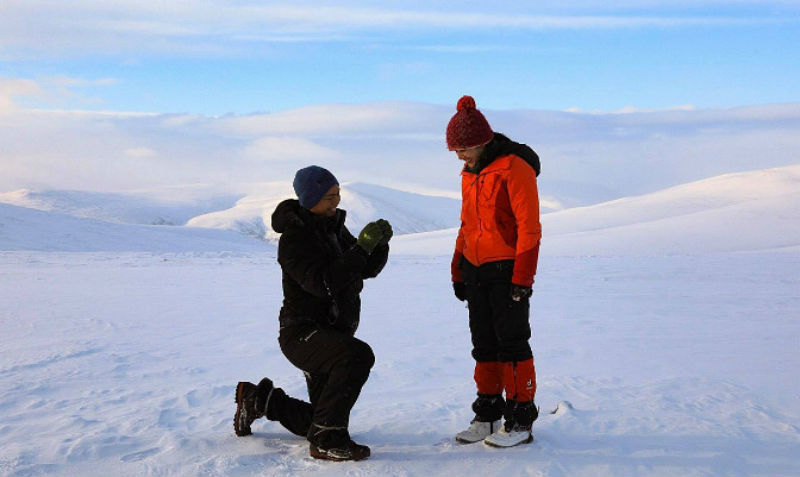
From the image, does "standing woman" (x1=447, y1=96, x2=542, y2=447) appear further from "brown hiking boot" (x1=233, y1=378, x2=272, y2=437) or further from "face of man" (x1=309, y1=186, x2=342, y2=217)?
"brown hiking boot" (x1=233, y1=378, x2=272, y2=437)

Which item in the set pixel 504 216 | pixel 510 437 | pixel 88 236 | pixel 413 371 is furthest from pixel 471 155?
pixel 88 236

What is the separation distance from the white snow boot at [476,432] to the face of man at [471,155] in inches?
57.3

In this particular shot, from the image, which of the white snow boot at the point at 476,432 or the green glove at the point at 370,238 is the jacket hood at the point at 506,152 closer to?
the green glove at the point at 370,238

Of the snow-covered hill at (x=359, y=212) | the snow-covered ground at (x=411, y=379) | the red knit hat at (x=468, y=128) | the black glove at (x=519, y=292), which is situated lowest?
the snow-covered ground at (x=411, y=379)

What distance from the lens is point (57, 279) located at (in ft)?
43.9

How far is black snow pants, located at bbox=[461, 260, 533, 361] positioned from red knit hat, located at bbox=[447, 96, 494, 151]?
A: 67 centimetres

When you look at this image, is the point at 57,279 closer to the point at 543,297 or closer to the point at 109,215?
the point at 543,297

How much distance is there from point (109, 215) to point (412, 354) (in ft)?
453

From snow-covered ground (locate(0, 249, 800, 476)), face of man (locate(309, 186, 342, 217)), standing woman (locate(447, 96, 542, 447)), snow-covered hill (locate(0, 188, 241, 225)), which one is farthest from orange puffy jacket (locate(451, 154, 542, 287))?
snow-covered hill (locate(0, 188, 241, 225))

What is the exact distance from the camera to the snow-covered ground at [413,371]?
3822 millimetres

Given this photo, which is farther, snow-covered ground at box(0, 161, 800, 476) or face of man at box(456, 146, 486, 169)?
face of man at box(456, 146, 486, 169)

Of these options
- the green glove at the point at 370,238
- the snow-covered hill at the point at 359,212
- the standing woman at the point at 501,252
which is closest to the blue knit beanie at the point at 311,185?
the green glove at the point at 370,238

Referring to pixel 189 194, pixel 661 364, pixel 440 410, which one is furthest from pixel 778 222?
pixel 189 194

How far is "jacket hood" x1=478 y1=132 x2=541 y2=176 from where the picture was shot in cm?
404
